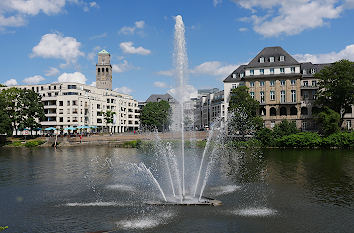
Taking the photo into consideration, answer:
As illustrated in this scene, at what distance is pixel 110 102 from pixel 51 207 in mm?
130637

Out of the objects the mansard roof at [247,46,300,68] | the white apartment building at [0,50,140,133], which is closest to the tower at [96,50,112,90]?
the white apartment building at [0,50,140,133]

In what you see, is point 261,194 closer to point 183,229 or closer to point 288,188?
point 288,188

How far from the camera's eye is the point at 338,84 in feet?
251

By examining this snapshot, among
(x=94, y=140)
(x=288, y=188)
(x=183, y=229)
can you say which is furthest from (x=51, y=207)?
(x=94, y=140)

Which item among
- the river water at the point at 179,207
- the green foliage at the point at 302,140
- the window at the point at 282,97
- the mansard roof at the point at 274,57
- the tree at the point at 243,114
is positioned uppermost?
the mansard roof at the point at 274,57

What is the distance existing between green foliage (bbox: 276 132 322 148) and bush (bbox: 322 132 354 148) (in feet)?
5.25

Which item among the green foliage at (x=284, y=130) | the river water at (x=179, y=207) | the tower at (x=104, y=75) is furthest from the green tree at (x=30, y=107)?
the tower at (x=104, y=75)

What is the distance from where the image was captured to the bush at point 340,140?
225 ft

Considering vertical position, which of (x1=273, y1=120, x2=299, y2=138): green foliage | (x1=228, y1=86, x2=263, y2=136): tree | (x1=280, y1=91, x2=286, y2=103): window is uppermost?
(x1=280, y1=91, x2=286, y2=103): window

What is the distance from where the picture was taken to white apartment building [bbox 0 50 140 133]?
12519 cm

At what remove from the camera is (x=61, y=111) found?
125 meters

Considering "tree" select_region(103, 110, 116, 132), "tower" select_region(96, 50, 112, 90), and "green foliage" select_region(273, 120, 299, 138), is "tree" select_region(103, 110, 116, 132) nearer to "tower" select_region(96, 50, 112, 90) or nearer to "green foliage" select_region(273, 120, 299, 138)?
"tower" select_region(96, 50, 112, 90)

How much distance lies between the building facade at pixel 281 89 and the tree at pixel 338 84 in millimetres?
10648

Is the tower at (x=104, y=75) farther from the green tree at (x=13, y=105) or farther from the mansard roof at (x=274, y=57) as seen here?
the mansard roof at (x=274, y=57)
